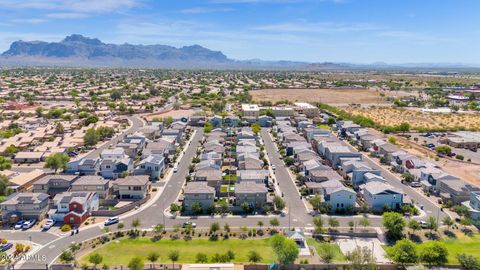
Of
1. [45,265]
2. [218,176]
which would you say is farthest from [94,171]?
[45,265]

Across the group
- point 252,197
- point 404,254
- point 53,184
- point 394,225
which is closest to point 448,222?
point 394,225

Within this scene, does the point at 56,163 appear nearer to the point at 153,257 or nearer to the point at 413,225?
the point at 153,257

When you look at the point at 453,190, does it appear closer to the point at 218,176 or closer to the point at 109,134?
the point at 218,176

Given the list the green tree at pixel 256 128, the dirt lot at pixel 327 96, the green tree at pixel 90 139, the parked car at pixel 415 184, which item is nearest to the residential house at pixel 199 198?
the parked car at pixel 415 184

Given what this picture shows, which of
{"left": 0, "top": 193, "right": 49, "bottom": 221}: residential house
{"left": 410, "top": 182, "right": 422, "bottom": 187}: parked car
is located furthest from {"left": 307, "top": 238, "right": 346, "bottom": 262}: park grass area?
{"left": 0, "top": 193, "right": 49, "bottom": 221}: residential house

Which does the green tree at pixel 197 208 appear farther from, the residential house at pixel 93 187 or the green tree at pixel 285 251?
the green tree at pixel 285 251

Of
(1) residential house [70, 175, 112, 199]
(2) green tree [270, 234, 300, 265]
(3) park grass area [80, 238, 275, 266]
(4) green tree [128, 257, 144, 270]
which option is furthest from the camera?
(1) residential house [70, 175, 112, 199]

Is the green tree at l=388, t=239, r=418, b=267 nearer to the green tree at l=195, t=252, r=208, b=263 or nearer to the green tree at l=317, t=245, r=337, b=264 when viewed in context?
the green tree at l=317, t=245, r=337, b=264
